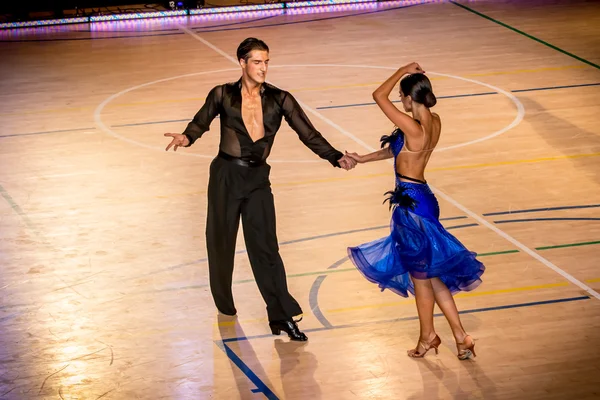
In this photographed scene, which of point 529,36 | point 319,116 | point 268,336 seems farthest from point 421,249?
point 529,36

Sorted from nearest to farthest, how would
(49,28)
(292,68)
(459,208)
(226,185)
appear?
(226,185), (459,208), (292,68), (49,28)

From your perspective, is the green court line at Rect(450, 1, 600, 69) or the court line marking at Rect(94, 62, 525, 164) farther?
the green court line at Rect(450, 1, 600, 69)

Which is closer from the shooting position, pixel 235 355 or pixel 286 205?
pixel 235 355

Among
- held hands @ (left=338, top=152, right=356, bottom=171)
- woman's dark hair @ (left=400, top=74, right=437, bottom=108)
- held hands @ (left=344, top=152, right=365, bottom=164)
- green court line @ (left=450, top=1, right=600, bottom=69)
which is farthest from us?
green court line @ (left=450, top=1, right=600, bottom=69)

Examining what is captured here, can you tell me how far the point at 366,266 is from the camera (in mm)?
6961

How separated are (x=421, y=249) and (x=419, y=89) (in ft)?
3.21

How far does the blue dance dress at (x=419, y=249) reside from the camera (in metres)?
6.72

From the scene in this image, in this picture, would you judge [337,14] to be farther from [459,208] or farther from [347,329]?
[347,329]

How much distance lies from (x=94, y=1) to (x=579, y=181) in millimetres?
11097

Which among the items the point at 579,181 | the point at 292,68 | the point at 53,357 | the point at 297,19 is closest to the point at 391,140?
the point at 53,357

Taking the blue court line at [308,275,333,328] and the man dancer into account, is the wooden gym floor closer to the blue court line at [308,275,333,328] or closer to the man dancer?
the blue court line at [308,275,333,328]

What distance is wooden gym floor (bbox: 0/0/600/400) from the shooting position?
682 cm

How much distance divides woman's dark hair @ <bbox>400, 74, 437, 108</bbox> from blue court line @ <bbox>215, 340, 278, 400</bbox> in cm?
197

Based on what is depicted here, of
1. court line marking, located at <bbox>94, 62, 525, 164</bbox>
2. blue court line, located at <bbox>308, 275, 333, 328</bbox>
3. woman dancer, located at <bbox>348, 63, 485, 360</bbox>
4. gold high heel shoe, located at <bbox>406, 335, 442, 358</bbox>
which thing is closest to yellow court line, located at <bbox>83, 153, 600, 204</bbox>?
court line marking, located at <bbox>94, 62, 525, 164</bbox>
